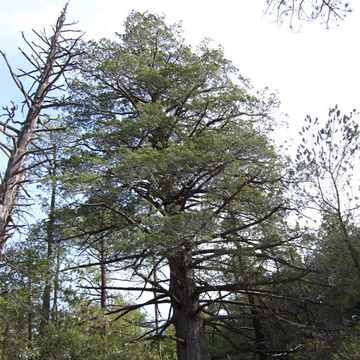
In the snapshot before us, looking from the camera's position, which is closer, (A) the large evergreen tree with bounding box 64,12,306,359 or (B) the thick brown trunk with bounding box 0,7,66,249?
(B) the thick brown trunk with bounding box 0,7,66,249

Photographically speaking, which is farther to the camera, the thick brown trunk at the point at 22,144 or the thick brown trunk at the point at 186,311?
the thick brown trunk at the point at 186,311

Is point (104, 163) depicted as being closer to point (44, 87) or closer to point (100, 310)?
point (44, 87)

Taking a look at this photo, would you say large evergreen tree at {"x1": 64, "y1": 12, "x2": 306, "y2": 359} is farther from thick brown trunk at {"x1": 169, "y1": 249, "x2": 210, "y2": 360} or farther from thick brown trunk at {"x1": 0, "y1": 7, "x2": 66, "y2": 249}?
thick brown trunk at {"x1": 0, "y1": 7, "x2": 66, "y2": 249}

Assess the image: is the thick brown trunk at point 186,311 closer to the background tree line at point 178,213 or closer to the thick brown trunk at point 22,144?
the background tree line at point 178,213

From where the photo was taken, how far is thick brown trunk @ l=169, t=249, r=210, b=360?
27.6 ft

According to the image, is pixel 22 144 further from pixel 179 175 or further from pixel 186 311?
pixel 186 311

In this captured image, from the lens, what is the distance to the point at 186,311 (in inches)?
350

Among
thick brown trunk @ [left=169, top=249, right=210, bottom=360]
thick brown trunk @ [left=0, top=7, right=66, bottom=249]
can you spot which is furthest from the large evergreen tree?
thick brown trunk @ [left=0, top=7, right=66, bottom=249]

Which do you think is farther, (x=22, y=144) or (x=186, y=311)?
(x=186, y=311)

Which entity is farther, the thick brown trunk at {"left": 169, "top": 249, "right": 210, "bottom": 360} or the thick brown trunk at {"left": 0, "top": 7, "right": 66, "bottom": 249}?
the thick brown trunk at {"left": 169, "top": 249, "right": 210, "bottom": 360}

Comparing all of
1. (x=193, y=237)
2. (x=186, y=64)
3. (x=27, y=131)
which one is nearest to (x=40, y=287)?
(x=193, y=237)

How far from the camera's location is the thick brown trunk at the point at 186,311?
8398mm

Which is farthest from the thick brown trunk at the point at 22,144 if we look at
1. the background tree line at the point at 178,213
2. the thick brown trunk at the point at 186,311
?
the thick brown trunk at the point at 186,311

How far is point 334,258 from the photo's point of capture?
799 centimetres
